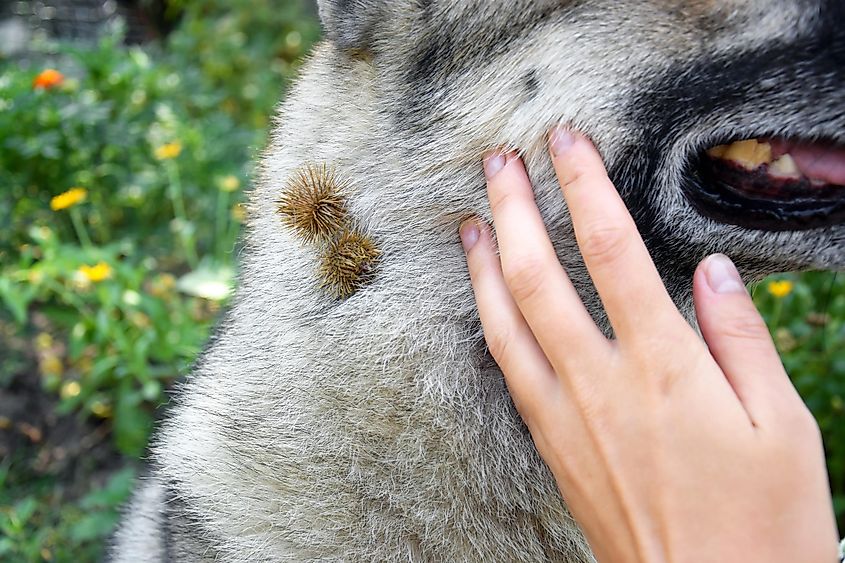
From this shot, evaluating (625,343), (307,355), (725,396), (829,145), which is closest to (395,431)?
(307,355)

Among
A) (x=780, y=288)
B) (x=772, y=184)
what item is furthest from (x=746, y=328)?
(x=780, y=288)

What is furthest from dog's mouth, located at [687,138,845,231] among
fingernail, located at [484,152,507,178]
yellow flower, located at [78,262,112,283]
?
yellow flower, located at [78,262,112,283]

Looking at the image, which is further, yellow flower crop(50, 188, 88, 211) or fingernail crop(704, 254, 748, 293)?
yellow flower crop(50, 188, 88, 211)

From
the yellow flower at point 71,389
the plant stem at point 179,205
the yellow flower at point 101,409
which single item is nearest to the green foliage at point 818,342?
the plant stem at point 179,205

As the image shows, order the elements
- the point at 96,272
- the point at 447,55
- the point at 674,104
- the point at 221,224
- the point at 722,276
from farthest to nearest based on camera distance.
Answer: the point at 221,224 < the point at 96,272 < the point at 447,55 < the point at 674,104 < the point at 722,276

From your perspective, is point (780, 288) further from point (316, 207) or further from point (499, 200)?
point (316, 207)

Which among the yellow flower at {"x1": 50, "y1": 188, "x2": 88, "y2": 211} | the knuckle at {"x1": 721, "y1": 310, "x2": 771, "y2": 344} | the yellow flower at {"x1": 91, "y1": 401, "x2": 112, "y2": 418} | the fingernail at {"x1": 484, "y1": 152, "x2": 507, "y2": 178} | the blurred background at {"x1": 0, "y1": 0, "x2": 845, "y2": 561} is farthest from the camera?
the yellow flower at {"x1": 91, "y1": 401, "x2": 112, "y2": 418}

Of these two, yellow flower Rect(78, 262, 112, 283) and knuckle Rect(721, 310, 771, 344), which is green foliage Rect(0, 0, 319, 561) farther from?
knuckle Rect(721, 310, 771, 344)
